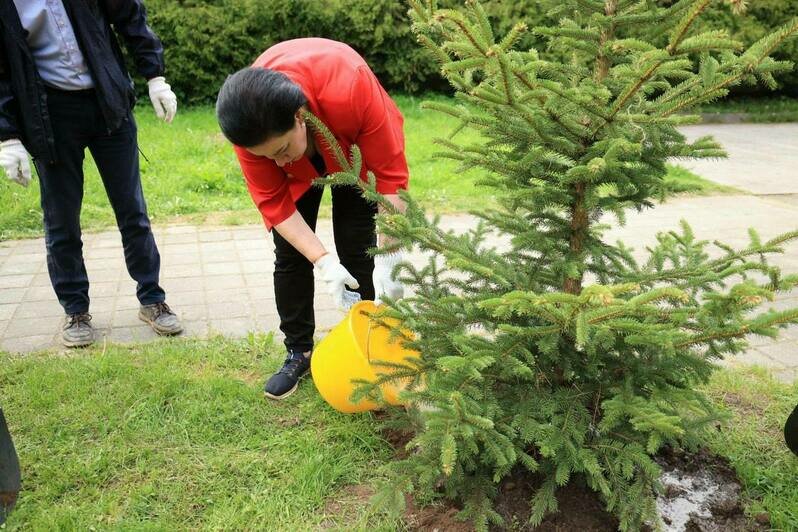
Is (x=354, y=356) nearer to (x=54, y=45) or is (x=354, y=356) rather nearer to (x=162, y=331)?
(x=162, y=331)

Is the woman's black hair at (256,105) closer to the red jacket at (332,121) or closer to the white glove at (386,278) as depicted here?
the red jacket at (332,121)

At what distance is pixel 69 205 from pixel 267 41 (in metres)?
7.27

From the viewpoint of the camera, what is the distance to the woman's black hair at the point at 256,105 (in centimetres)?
195

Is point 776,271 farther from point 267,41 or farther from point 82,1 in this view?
point 267,41

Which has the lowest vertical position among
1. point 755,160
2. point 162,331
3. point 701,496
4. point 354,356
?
point 755,160

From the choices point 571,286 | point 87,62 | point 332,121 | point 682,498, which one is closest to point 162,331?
point 87,62

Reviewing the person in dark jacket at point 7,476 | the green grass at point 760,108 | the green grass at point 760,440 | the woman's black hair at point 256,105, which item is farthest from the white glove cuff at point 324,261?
the green grass at point 760,108

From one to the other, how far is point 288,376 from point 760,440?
189cm

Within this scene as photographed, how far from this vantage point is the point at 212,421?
8.57 ft

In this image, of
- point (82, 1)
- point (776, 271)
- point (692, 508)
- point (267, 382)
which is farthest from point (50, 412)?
point (776, 271)

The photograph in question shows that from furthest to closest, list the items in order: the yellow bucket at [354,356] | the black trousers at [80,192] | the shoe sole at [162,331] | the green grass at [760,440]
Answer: the shoe sole at [162,331] < the black trousers at [80,192] < the yellow bucket at [354,356] < the green grass at [760,440]

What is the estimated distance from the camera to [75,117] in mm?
2980

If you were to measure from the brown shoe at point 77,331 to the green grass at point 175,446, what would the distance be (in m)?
0.10

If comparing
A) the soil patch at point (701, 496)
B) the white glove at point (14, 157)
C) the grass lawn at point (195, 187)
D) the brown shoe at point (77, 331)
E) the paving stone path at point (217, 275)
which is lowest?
the grass lawn at point (195, 187)
